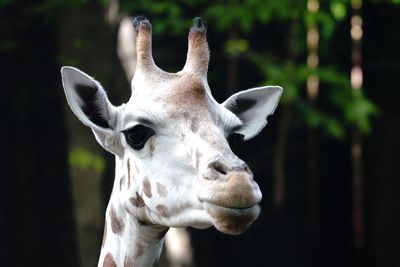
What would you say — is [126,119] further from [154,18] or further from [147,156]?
[154,18]

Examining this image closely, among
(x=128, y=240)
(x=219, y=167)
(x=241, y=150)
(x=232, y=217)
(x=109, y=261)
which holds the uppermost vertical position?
(x=241, y=150)

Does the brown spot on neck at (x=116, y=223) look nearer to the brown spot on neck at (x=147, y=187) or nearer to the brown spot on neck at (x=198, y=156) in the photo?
the brown spot on neck at (x=147, y=187)

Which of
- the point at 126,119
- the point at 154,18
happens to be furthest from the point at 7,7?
the point at 126,119

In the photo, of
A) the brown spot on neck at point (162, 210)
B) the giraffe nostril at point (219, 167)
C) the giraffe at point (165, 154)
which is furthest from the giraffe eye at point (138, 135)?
the giraffe nostril at point (219, 167)

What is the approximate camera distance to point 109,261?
20.6ft

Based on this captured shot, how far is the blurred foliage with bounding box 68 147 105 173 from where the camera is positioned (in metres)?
13.4

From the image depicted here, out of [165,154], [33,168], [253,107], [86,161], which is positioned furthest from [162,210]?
[86,161]

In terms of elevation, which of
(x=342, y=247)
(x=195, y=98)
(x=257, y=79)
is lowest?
(x=342, y=247)

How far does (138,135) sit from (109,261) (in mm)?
776

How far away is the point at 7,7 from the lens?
43.1 feet

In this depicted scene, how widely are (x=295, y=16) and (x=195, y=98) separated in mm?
7480

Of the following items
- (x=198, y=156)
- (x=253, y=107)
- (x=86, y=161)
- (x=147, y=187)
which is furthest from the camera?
(x=86, y=161)

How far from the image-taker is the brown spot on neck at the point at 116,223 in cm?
627

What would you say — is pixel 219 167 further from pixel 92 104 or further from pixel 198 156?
pixel 92 104
